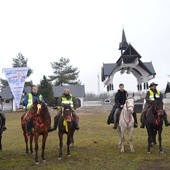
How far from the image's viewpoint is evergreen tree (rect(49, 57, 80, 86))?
89.4m

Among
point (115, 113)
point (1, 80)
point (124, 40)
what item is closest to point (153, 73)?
point (124, 40)

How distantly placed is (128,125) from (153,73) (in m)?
49.8

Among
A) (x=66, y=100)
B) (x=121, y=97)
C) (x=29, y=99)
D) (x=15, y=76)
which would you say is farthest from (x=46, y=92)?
(x=66, y=100)

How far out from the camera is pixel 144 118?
41.7ft

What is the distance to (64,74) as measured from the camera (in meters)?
90.7

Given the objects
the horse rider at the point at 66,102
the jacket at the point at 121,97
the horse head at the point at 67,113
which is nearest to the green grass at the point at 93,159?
the horse rider at the point at 66,102

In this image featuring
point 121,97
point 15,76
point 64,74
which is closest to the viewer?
point 121,97

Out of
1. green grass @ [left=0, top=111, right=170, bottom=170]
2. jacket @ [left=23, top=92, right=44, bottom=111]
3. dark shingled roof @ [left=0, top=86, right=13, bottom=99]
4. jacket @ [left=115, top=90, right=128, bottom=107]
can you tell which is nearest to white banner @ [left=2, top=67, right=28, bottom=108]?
green grass @ [left=0, top=111, right=170, bottom=170]

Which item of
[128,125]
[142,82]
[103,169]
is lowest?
[103,169]

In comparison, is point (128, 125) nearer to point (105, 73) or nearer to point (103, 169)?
point (103, 169)

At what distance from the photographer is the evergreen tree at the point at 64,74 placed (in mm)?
89438

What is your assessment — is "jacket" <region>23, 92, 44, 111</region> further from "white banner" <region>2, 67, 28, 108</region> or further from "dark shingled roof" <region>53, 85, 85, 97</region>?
"dark shingled roof" <region>53, 85, 85, 97</region>

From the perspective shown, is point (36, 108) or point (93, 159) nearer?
point (36, 108)

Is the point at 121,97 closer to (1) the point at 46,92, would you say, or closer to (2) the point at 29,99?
(2) the point at 29,99
